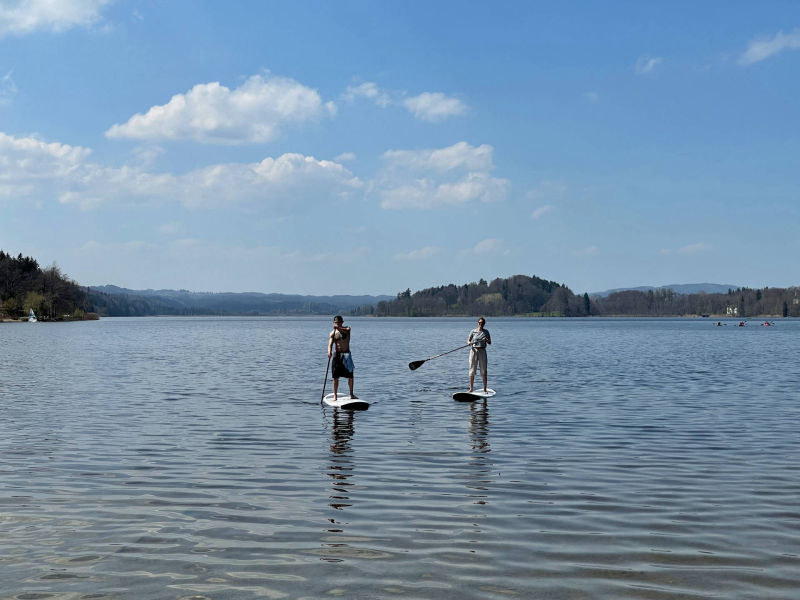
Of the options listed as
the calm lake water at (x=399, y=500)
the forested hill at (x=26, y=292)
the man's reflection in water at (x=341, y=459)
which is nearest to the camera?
the calm lake water at (x=399, y=500)

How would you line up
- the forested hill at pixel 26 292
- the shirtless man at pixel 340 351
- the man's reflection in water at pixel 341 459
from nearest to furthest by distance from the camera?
the man's reflection in water at pixel 341 459, the shirtless man at pixel 340 351, the forested hill at pixel 26 292

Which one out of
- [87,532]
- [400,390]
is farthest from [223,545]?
[400,390]

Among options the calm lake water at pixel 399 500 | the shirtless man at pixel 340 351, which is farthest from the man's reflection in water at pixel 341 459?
the shirtless man at pixel 340 351

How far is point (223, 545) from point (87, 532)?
1.89 m

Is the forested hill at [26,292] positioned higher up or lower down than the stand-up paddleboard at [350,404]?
higher up

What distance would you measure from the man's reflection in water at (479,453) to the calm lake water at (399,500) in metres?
0.08

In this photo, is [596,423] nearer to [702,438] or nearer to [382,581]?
[702,438]

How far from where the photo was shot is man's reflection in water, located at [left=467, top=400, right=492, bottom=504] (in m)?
11.7

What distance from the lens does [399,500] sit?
10867 mm

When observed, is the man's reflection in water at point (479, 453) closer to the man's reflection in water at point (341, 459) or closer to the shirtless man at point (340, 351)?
the man's reflection in water at point (341, 459)

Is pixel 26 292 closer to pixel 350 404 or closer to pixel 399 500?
pixel 350 404

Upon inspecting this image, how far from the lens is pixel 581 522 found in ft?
31.7

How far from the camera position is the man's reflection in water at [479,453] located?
11.7 m

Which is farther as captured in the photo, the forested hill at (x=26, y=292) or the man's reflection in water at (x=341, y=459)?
the forested hill at (x=26, y=292)
